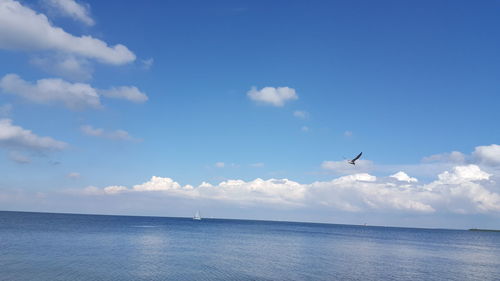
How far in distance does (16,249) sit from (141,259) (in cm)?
2462

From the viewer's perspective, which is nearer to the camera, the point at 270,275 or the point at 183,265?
the point at 270,275

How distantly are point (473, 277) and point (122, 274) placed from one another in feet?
189

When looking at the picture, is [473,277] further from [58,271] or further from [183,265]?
[58,271]

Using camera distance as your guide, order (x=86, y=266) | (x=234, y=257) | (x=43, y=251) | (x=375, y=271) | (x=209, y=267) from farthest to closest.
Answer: (x=234, y=257) → (x=43, y=251) → (x=375, y=271) → (x=209, y=267) → (x=86, y=266)

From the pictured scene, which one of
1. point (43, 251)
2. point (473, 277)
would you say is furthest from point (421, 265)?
point (43, 251)

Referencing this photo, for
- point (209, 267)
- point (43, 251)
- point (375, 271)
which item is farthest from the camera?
point (43, 251)

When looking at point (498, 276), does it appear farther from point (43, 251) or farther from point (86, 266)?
point (43, 251)

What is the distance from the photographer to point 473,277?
65312 mm

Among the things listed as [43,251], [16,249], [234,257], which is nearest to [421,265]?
[234,257]

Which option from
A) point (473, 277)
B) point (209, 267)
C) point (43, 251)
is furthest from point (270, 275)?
point (43, 251)

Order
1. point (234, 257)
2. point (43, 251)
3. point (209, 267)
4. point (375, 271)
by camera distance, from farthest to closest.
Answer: point (234, 257) → point (43, 251) → point (375, 271) → point (209, 267)

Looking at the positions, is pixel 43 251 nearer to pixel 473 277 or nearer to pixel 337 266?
pixel 337 266

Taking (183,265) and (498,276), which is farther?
(498,276)

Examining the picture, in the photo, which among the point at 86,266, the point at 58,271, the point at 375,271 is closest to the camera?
the point at 58,271
